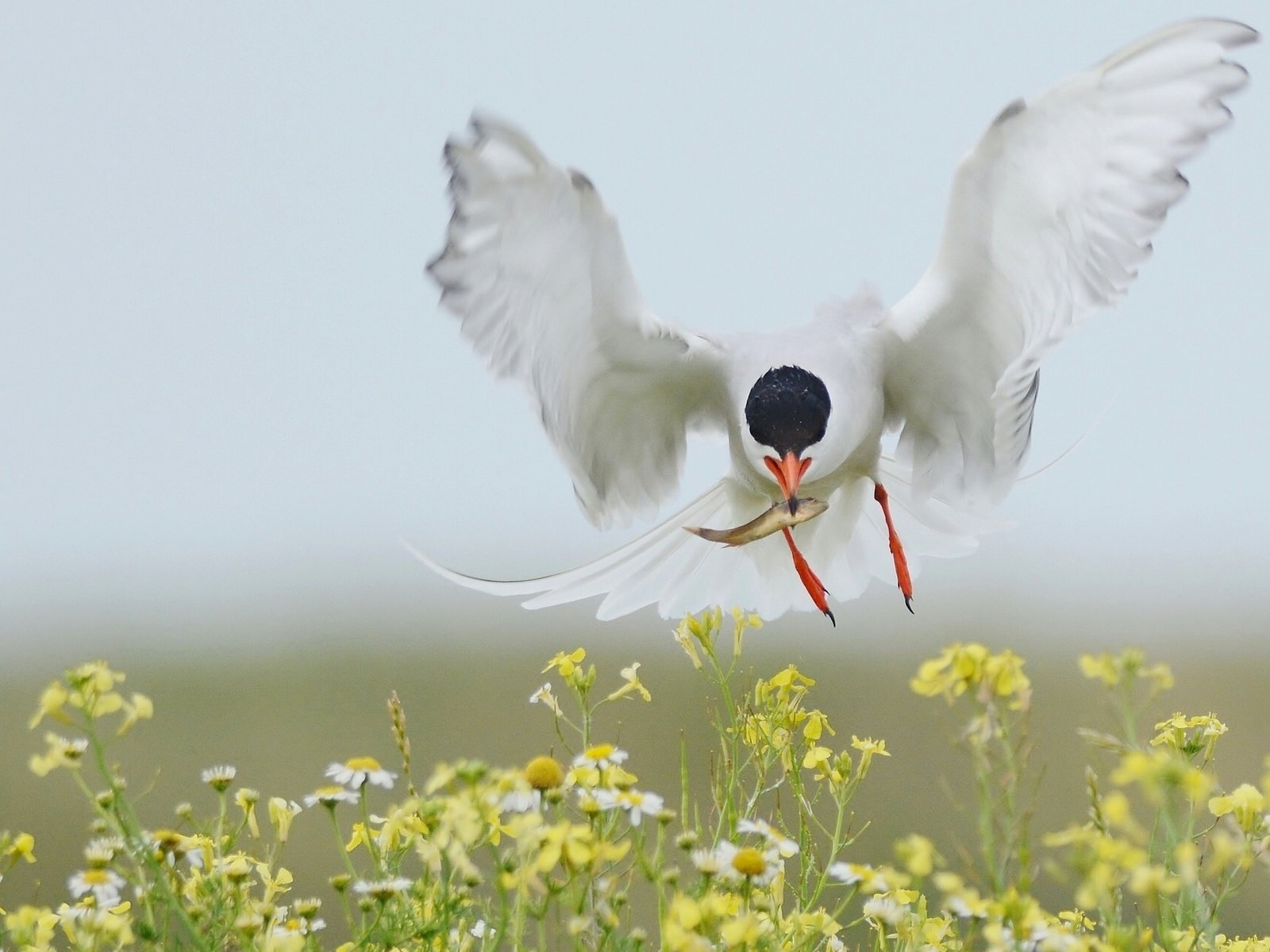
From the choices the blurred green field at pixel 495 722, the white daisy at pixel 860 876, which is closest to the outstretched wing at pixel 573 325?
the white daisy at pixel 860 876

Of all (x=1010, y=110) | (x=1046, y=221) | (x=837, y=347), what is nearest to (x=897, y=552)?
(x=837, y=347)

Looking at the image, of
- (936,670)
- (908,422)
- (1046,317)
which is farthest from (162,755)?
(936,670)

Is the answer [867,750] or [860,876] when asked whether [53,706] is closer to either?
[860,876]

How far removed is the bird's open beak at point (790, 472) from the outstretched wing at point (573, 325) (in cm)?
35

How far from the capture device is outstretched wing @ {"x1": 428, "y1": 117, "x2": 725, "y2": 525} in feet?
8.18

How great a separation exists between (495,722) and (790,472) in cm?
428

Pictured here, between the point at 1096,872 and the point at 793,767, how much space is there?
30.8 inches

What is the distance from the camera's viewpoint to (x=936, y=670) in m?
1.07

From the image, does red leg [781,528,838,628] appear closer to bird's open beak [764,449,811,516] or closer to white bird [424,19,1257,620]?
white bird [424,19,1257,620]

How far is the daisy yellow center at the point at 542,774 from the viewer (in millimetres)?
1307

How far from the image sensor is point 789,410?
2.67 meters

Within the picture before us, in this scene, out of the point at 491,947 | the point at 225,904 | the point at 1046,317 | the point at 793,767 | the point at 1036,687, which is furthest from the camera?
the point at 1036,687

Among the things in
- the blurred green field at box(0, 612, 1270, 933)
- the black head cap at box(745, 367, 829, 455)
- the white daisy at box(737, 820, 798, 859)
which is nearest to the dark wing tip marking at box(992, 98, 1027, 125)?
the black head cap at box(745, 367, 829, 455)

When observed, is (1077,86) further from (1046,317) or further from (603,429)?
(603,429)
